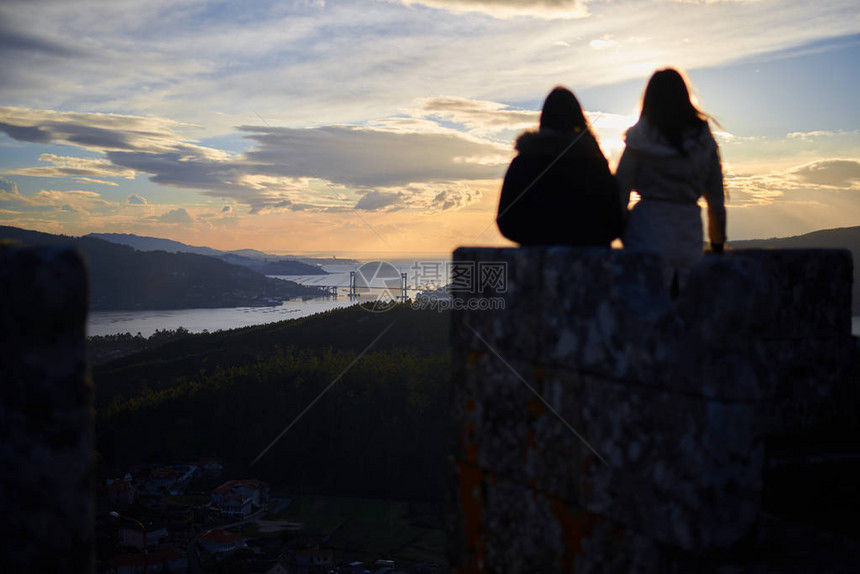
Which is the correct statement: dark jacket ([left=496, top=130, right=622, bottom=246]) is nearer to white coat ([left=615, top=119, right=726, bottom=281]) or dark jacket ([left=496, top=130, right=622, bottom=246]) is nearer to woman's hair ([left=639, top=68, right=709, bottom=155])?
white coat ([left=615, top=119, right=726, bottom=281])

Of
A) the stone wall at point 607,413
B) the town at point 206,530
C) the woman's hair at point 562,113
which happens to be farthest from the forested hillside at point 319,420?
the stone wall at point 607,413

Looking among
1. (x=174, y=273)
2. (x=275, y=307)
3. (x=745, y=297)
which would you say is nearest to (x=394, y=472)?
(x=745, y=297)

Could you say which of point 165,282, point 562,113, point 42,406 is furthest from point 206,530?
point 165,282

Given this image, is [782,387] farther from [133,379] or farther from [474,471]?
[133,379]

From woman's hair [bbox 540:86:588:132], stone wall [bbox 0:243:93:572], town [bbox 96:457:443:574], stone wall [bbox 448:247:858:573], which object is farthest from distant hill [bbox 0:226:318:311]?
stone wall [bbox 0:243:93:572]

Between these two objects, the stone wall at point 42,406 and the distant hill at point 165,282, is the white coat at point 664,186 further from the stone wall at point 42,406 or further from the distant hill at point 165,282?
the distant hill at point 165,282

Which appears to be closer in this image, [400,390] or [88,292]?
[88,292]

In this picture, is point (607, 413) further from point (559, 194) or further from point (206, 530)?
point (206, 530)
